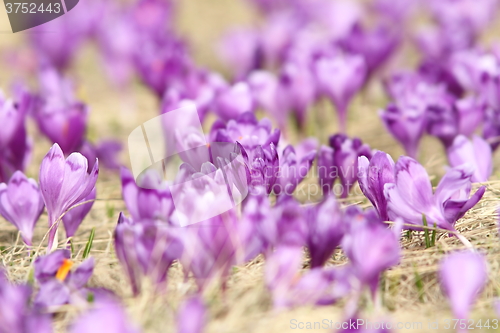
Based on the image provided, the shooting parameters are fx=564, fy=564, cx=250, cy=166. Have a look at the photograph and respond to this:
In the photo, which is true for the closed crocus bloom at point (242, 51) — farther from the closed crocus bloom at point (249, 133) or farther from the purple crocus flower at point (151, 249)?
the purple crocus flower at point (151, 249)

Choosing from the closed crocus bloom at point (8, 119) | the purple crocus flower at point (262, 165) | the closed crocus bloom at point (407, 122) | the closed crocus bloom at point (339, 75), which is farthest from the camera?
the closed crocus bloom at point (339, 75)

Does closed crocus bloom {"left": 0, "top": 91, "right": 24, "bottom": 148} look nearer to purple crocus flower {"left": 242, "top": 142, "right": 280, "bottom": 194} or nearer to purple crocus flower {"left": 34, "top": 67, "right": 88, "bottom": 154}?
purple crocus flower {"left": 34, "top": 67, "right": 88, "bottom": 154}

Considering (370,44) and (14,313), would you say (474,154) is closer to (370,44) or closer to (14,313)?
(370,44)

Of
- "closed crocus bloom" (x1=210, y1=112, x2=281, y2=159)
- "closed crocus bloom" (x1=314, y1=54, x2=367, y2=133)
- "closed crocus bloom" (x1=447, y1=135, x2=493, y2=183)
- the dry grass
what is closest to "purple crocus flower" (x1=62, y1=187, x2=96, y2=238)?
the dry grass

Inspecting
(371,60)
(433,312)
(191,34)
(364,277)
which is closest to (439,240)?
(433,312)

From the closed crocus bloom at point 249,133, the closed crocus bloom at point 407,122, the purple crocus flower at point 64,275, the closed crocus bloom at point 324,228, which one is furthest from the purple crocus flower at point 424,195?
the purple crocus flower at point 64,275

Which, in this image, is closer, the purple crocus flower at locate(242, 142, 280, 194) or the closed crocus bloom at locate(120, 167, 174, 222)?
the closed crocus bloom at locate(120, 167, 174, 222)
